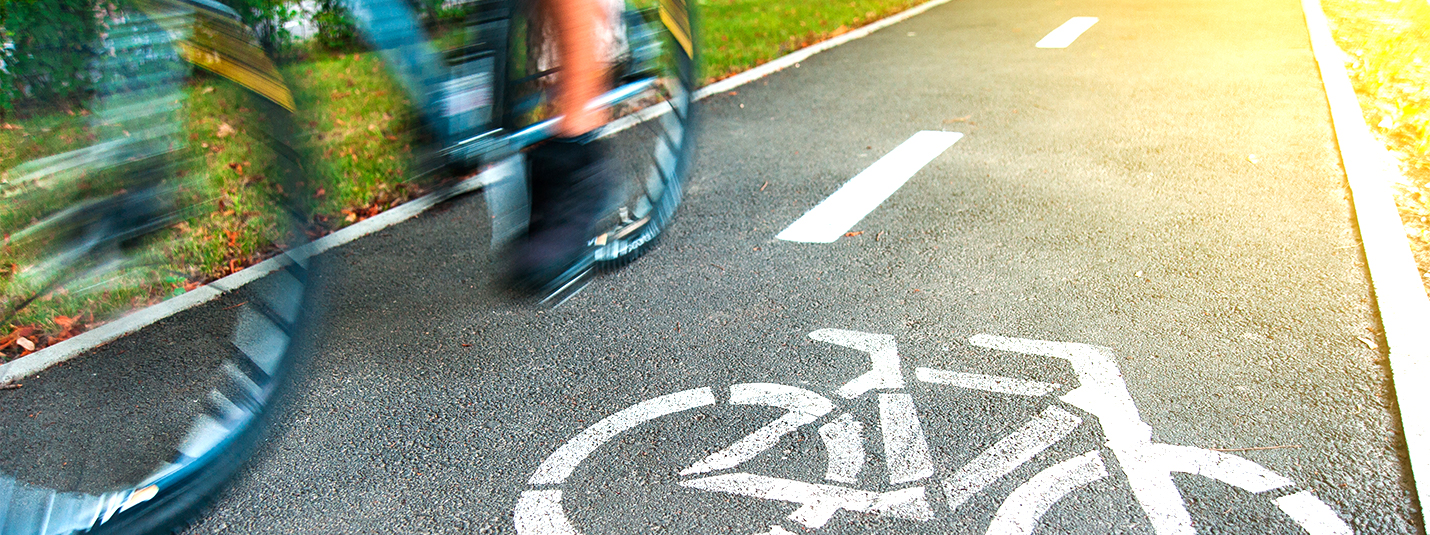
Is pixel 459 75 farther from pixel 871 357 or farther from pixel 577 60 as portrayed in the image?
pixel 871 357

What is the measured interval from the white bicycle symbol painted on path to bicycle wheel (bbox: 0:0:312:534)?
1018 mm

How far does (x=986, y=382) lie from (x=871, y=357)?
0.39 meters

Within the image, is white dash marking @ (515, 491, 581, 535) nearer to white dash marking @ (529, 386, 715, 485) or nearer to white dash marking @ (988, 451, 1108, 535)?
white dash marking @ (529, 386, 715, 485)

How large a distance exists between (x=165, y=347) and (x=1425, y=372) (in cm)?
438

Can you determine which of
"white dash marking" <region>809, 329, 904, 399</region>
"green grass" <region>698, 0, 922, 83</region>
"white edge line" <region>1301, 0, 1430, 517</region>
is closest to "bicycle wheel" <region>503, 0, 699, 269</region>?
"white dash marking" <region>809, 329, 904, 399</region>

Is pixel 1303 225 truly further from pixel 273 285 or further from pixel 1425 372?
pixel 273 285

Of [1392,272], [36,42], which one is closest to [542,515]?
[1392,272]

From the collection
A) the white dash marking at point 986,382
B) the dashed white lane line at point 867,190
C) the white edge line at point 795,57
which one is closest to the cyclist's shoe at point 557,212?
the dashed white lane line at point 867,190

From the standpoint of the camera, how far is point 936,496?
8.04ft

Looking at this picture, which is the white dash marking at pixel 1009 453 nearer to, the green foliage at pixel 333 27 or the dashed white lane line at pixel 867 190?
the dashed white lane line at pixel 867 190

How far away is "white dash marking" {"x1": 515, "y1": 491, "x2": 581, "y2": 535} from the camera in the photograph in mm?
2383

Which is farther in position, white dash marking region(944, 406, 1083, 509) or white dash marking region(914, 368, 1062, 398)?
white dash marking region(914, 368, 1062, 398)

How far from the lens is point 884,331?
3.34 metres

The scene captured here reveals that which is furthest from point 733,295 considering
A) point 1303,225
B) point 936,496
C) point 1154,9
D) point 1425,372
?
point 1154,9
